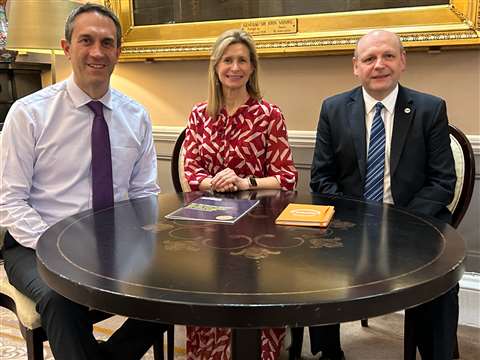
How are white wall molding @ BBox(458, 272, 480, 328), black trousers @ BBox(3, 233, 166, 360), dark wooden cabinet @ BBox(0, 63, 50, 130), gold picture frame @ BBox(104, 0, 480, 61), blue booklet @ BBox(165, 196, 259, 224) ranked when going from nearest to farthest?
black trousers @ BBox(3, 233, 166, 360) < blue booklet @ BBox(165, 196, 259, 224) < gold picture frame @ BBox(104, 0, 480, 61) < white wall molding @ BBox(458, 272, 480, 328) < dark wooden cabinet @ BBox(0, 63, 50, 130)

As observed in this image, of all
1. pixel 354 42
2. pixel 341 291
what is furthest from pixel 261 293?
pixel 354 42

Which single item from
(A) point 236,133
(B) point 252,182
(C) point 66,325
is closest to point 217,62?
(A) point 236,133

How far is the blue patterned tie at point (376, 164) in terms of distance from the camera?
2061 mm

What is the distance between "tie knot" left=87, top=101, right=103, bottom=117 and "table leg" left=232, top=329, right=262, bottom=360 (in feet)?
3.35

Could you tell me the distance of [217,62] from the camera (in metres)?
2.19

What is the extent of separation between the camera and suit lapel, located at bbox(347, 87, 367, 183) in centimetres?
207

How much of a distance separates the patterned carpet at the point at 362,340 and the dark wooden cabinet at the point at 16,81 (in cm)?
140

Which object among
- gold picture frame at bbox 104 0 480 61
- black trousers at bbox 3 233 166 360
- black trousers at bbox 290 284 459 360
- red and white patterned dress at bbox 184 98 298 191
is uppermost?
gold picture frame at bbox 104 0 480 61

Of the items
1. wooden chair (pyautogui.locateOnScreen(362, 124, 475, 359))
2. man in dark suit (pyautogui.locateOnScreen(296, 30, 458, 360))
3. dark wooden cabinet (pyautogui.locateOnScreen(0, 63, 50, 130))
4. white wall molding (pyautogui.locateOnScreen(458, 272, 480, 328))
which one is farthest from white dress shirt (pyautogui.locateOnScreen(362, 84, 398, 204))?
dark wooden cabinet (pyautogui.locateOnScreen(0, 63, 50, 130))

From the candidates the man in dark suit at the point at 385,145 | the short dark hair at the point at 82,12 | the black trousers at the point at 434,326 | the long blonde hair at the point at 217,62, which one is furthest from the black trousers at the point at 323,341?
the short dark hair at the point at 82,12

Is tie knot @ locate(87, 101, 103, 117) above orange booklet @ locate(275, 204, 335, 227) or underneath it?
above

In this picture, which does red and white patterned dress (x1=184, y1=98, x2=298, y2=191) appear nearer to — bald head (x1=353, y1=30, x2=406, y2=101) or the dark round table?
bald head (x1=353, y1=30, x2=406, y2=101)

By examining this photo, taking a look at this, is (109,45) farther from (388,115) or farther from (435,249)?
(435,249)

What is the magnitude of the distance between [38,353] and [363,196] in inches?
51.3
